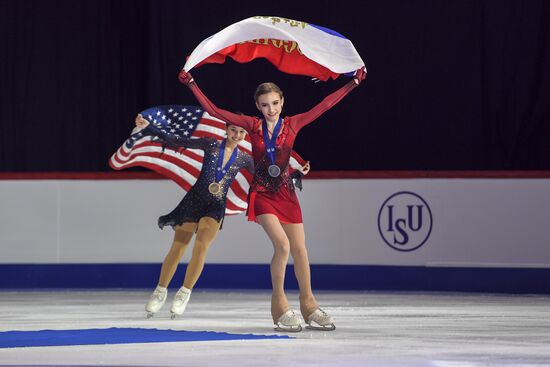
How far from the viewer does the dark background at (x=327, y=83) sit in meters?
12.5

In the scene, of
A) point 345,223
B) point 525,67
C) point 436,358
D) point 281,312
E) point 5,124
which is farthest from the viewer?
point 5,124

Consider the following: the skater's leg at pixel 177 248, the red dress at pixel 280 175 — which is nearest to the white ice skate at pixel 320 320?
the red dress at pixel 280 175

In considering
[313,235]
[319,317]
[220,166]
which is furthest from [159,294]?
[313,235]

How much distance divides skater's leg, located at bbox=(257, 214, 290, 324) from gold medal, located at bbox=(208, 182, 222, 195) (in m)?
1.12

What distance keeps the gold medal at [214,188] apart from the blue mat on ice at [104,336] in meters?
1.33

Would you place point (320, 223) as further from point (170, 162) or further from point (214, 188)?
point (214, 188)

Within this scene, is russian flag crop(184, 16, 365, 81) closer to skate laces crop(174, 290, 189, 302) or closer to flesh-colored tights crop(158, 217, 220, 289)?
flesh-colored tights crop(158, 217, 220, 289)

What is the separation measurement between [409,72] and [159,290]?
16.1ft

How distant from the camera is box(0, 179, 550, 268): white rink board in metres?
10.9

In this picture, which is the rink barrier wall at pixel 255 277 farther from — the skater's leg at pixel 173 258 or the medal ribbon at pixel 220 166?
the medal ribbon at pixel 220 166

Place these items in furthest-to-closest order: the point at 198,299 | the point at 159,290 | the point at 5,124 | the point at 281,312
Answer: the point at 5,124, the point at 198,299, the point at 159,290, the point at 281,312

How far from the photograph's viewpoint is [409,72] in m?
12.7

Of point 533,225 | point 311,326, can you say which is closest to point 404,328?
point 311,326

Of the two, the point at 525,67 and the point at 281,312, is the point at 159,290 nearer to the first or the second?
the point at 281,312
